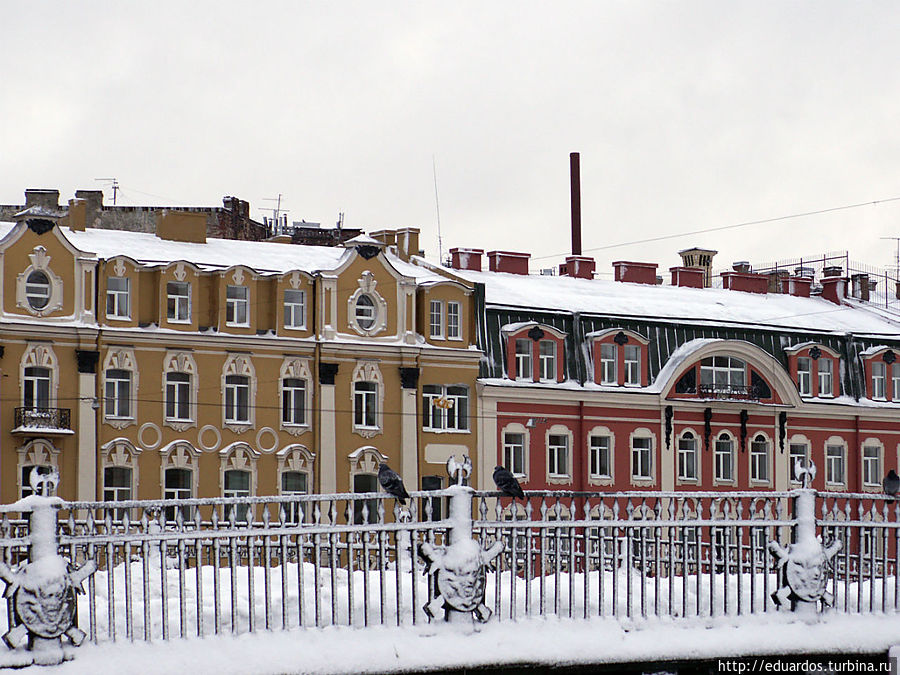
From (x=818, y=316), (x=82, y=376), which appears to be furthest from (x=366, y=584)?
(x=818, y=316)

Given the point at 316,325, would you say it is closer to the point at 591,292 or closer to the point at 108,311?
the point at 108,311

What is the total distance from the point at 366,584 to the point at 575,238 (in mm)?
47706

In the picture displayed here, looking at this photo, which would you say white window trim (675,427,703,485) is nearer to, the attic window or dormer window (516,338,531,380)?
dormer window (516,338,531,380)

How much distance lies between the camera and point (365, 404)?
4638cm

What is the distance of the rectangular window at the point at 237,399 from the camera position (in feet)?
146

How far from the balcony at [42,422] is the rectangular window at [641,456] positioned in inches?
652

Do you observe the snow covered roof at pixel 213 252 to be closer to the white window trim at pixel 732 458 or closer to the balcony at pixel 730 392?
the balcony at pixel 730 392

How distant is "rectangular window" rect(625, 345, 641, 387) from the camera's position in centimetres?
5038

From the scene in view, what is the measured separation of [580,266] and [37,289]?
1950 centimetres

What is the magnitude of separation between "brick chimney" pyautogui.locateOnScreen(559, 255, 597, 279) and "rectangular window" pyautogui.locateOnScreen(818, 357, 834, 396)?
7582 mm

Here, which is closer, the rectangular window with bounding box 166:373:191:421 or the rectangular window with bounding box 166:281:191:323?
the rectangular window with bounding box 166:281:191:323

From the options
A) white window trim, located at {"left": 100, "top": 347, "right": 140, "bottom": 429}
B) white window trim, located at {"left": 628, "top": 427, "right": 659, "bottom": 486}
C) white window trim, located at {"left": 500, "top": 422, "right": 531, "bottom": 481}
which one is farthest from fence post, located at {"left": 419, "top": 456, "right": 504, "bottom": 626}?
white window trim, located at {"left": 628, "top": 427, "right": 659, "bottom": 486}

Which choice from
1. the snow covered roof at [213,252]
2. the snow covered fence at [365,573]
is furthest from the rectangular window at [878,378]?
the snow covered fence at [365,573]

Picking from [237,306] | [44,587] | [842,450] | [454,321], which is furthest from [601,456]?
[44,587]
